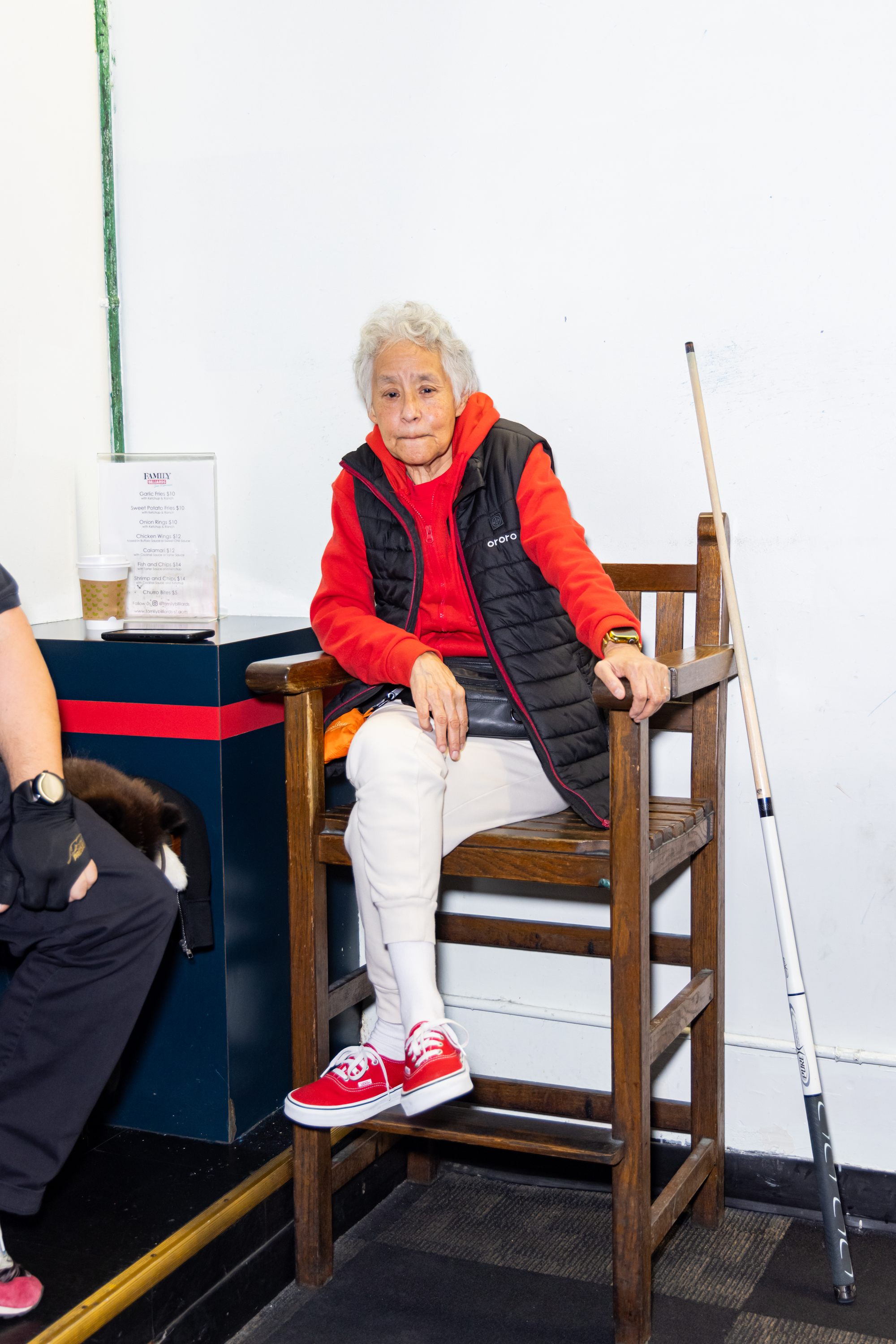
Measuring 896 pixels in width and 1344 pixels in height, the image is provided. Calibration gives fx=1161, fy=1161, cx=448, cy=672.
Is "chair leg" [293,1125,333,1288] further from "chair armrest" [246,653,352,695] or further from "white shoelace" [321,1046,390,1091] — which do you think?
"chair armrest" [246,653,352,695]

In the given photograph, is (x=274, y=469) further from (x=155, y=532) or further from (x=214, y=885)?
(x=214, y=885)

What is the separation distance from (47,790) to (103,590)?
0.71 metres

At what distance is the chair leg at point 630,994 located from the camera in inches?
63.5

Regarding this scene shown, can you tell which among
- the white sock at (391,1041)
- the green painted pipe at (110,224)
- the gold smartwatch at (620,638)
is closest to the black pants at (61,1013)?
the white sock at (391,1041)

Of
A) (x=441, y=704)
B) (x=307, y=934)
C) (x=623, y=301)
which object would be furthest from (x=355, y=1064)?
(x=623, y=301)

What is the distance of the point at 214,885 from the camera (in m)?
1.95

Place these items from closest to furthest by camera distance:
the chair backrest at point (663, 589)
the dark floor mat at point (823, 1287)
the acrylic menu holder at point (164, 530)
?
the dark floor mat at point (823, 1287)
the chair backrest at point (663, 589)
the acrylic menu holder at point (164, 530)

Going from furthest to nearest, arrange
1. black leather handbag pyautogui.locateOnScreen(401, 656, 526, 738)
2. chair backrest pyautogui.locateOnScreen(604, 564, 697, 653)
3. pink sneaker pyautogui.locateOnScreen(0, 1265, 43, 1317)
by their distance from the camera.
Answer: chair backrest pyautogui.locateOnScreen(604, 564, 697, 653)
black leather handbag pyautogui.locateOnScreen(401, 656, 526, 738)
pink sneaker pyautogui.locateOnScreen(0, 1265, 43, 1317)

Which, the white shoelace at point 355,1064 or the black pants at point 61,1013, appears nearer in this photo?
the black pants at point 61,1013

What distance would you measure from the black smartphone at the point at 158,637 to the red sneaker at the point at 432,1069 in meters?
0.76

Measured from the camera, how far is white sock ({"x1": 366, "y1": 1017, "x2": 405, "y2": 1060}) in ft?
5.87

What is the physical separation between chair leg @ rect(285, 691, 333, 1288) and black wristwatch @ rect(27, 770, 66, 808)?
37cm

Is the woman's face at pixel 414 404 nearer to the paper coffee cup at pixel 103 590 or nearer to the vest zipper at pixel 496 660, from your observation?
the vest zipper at pixel 496 660

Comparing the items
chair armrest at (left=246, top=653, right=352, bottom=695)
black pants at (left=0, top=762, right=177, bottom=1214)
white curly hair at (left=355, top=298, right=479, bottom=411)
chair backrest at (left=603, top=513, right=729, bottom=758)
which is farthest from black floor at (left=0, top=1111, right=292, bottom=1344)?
white curly hair at (left=355, top=298, right=479, bottom=411)
